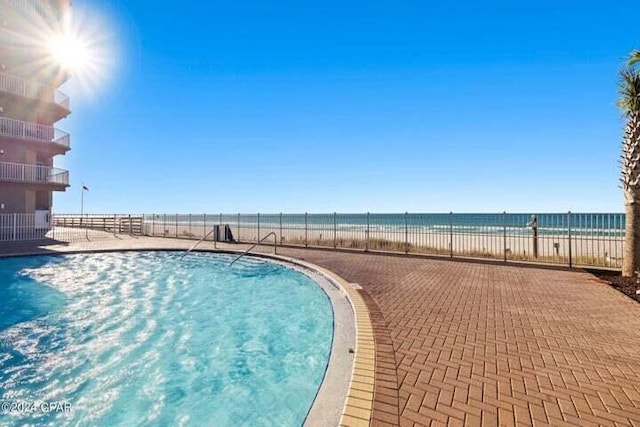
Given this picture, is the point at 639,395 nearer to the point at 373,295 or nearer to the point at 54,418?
the point at 373,295

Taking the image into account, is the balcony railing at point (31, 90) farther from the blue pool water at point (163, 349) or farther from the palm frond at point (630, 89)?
the palm frond at point (630, 89)

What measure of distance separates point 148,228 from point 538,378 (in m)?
24.3

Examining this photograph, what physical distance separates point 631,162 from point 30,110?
30.7 m

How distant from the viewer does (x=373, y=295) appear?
6.42 m

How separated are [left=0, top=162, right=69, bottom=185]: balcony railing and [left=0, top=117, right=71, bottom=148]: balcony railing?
183 cm

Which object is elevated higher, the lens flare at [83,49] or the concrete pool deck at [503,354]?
the lens flare at [83,49]

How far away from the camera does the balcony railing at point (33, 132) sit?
19505 millimetres

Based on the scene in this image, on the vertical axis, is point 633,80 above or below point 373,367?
above

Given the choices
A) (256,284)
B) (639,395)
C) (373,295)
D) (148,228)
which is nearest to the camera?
(639,395)

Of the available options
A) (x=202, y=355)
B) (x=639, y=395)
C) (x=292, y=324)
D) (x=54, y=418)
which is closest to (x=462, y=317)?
(x=639, y=395)

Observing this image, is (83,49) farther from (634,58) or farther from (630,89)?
(630,89)

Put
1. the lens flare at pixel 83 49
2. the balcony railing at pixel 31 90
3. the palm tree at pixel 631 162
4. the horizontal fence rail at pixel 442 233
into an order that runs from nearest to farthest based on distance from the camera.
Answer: the palm tree at pixel 631 162, the horizontal fence rail at pixel 442 233, the lens flare at pixel 83 49, the balcony railing at pixel 31 90

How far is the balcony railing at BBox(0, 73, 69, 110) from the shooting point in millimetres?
19783

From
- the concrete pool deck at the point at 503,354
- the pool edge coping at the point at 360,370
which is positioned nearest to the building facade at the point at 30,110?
the pool edge coping at the point at 360,370
